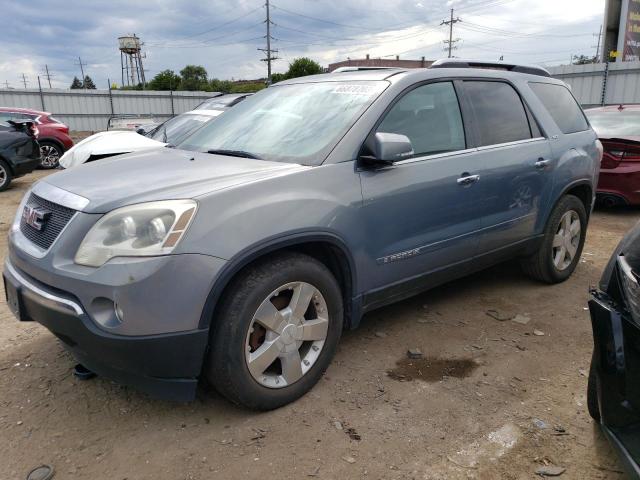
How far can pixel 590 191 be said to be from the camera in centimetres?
470

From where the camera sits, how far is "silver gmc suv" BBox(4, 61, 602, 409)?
7.39 feet

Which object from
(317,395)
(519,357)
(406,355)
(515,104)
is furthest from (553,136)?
(317,395)

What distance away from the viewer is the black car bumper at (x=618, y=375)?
73.6 inches

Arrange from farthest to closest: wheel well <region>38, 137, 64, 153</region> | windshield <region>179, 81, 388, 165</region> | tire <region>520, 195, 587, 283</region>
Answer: wheel well <region>38, 137, 64, 153</region> → tire <region>520, 195, 587, 283</region> → windshield <region>179, 81, 388, 165</region>

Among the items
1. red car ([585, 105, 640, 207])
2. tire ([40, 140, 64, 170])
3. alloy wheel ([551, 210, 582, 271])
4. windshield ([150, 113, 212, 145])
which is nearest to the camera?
alloy wheel ([551, 210, 582, 271])

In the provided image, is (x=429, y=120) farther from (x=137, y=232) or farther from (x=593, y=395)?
A: (x=137, y=232)

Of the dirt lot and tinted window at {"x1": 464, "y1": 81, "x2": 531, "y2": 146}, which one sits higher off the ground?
tinted window at {"x1": 464, "y1": 81, "x2": 531, "y2": 146}

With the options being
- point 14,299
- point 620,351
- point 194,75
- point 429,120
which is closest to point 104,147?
point 14,299

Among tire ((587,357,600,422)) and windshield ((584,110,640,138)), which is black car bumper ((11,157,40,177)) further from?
tire ((587,357,600,422))

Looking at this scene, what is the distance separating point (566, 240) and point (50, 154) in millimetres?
12412

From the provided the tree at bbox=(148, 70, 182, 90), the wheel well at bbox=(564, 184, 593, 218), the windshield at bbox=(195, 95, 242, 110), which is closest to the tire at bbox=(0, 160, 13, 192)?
the windshield at bbox=(195, 95, 242, 110)

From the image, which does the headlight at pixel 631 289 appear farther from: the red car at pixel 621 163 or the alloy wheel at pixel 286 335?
the red car at pixel 621 163

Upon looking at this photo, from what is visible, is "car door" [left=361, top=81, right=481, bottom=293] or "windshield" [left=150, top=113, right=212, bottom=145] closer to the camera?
"car door" [left=361, top=81, right=481, bottom=293]

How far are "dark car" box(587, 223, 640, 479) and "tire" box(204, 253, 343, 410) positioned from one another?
1282mm
